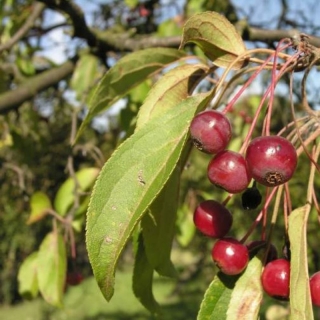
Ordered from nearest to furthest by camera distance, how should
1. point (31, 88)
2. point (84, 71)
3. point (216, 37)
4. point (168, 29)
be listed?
point (216, 37)
point (31, 88)
point (84, 71)
point (168, 29)

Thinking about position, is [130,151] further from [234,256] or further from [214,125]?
[234,256]

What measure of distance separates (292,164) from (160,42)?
1372 millimetres

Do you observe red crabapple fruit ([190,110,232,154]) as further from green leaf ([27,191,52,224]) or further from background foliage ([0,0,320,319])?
green leaf ([27,191,52,224])

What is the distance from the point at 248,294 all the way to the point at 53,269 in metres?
1.44

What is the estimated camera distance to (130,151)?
854 mm

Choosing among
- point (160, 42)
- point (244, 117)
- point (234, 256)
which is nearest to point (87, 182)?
point (160, 42)

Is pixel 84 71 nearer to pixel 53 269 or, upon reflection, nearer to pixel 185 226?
pixel 53 269

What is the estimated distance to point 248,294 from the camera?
98 cm

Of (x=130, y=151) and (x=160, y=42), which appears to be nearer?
(x=130, y=151)

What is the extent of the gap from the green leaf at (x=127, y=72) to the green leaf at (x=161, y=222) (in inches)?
11.6

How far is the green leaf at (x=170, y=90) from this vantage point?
1080 millimetres

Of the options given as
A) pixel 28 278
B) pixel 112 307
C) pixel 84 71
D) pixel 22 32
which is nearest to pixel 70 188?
pixel 28 278

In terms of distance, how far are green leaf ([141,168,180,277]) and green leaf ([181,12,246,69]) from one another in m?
0.23

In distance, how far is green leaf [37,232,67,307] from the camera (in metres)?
2.23
